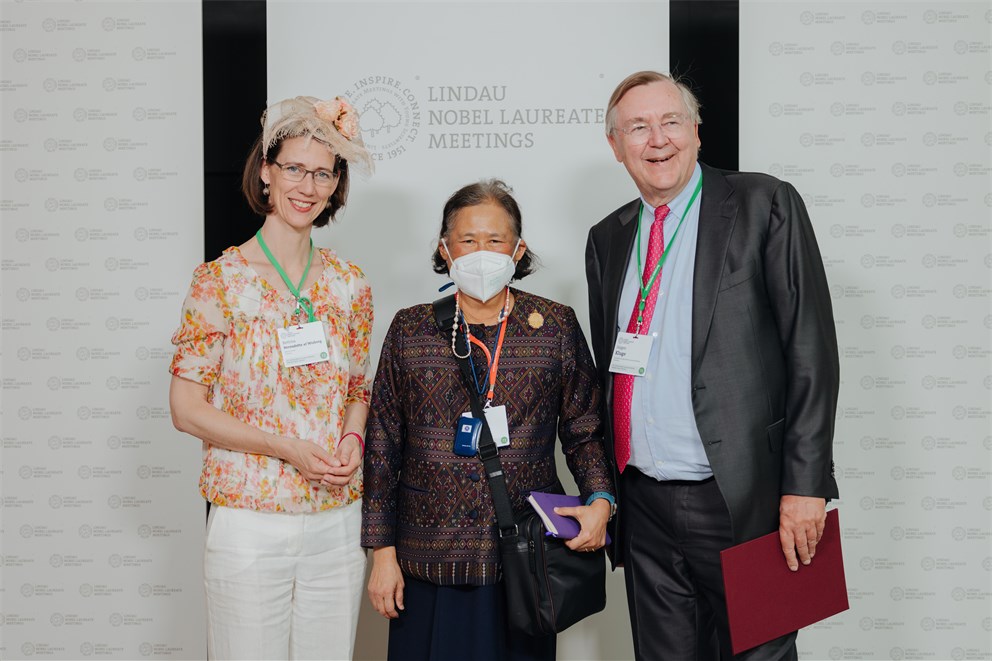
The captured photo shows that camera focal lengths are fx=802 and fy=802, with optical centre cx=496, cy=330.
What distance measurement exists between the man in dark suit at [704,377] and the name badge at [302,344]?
797 millimetres

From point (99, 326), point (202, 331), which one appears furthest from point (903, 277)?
point (99, 326)

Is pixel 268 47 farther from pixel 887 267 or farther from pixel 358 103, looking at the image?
pixel 887 267

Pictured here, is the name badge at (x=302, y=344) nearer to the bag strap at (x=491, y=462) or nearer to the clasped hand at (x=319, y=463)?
the clasped hand at (x=319, y=463)

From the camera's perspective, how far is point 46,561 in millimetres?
3422

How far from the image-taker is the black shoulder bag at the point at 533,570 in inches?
80.0

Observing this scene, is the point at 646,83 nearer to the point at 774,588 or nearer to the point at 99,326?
the point at 774,588

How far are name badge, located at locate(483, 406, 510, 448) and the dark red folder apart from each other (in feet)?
2.03

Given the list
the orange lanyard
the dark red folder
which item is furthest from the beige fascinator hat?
the dark red folder

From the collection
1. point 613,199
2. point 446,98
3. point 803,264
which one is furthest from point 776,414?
point 446,98

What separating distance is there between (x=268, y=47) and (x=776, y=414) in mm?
2536

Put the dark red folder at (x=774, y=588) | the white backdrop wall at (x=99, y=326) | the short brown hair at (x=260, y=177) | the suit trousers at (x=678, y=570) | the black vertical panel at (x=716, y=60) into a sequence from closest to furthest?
the dark red folder at (x=774, y=588)
the suit trousers at (x=678, y=570)
the short brown hair at (x=260, y=177)
the black vertical panel at (x=716, y=60)
the white backdrop wall at (x=99, y=326)

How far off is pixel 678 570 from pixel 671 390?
505mm

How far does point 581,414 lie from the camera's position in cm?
229

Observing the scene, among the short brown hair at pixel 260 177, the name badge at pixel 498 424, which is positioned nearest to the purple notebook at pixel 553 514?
the name badge at pixel 498 424
